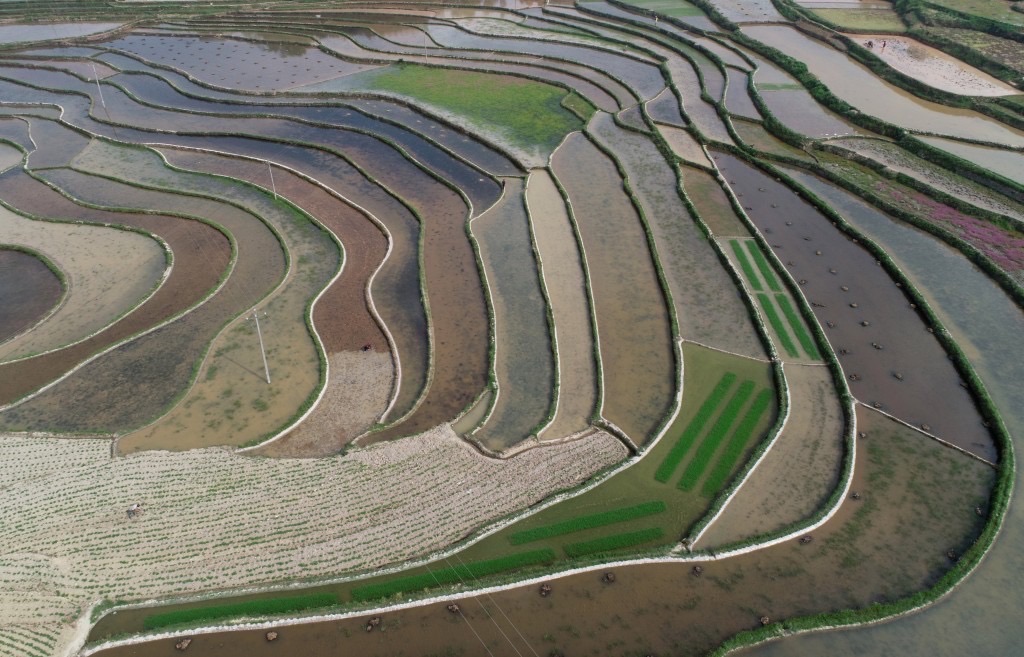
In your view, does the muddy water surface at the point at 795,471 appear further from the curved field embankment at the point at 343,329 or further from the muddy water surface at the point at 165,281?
the muddy water surface at the point at 165,281

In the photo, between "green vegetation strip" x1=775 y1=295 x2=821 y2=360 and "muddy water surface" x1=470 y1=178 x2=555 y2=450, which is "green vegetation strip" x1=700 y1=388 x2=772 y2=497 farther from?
"muddy water surface" x1=470 y1=178 x2=555 y2=450

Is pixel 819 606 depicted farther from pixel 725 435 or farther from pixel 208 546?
pixel 208 546

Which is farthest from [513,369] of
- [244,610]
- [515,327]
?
[244,610]

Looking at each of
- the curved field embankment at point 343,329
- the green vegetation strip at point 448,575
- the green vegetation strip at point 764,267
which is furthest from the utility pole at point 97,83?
the green vegetation strip at point 448,575

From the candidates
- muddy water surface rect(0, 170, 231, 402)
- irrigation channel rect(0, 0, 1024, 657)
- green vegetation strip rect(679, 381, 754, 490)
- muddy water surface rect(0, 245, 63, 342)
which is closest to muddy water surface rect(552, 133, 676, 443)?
irrigation channel rect(0, 0, 1024, 657)

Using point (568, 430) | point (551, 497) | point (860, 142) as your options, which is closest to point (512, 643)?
point (551, 497)

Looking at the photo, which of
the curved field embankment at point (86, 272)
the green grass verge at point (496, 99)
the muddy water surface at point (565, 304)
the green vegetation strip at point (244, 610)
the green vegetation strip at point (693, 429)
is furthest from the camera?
the green grass verge at point (496, 99)
